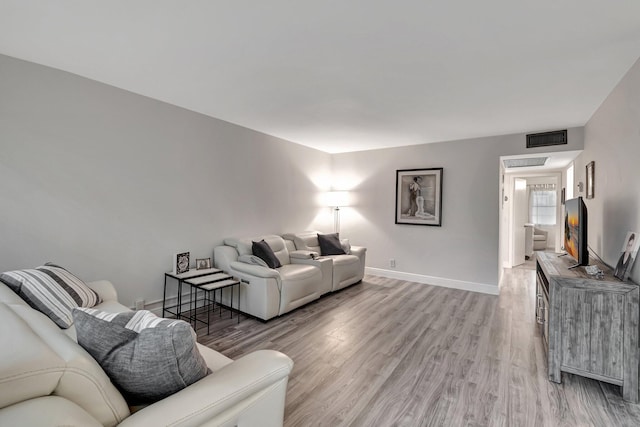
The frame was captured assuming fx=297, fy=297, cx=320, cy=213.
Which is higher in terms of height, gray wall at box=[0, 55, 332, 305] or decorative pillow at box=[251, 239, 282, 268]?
gray wall at box=[0, 55, 332, 305]

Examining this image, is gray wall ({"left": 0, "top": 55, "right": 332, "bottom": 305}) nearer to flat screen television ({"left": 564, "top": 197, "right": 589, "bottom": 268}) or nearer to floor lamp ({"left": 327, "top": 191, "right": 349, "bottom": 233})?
floor lamp ({"left": 327, "top": 191, "right": 349, "bottom": 233})

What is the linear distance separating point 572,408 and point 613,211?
5.72 ft

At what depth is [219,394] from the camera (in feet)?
3.43

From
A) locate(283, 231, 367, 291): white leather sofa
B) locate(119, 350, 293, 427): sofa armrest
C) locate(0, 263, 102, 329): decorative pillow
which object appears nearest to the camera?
locate(119, 350, 293, 427): sofa armrest

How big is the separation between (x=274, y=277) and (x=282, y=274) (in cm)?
22

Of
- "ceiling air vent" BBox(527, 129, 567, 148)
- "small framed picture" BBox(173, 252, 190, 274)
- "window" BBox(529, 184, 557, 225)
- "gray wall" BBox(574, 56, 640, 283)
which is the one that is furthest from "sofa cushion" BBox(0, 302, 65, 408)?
"window" BBox(529, 184, 557, 225)

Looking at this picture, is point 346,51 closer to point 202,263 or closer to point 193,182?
point 193,182

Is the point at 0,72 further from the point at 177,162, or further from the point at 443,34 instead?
the point at 443,34

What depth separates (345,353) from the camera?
103 inches

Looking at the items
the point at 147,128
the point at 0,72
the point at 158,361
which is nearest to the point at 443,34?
the point at 158,361

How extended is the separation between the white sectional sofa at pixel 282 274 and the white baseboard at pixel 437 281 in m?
0.83

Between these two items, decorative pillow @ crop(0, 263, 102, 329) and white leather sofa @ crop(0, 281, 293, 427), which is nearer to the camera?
white leather sofa @ crop(0, 281, 293, 427)

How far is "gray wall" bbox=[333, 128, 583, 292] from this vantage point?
14.4 ft

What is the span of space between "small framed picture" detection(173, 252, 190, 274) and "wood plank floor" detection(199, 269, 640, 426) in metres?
→ 0.73
